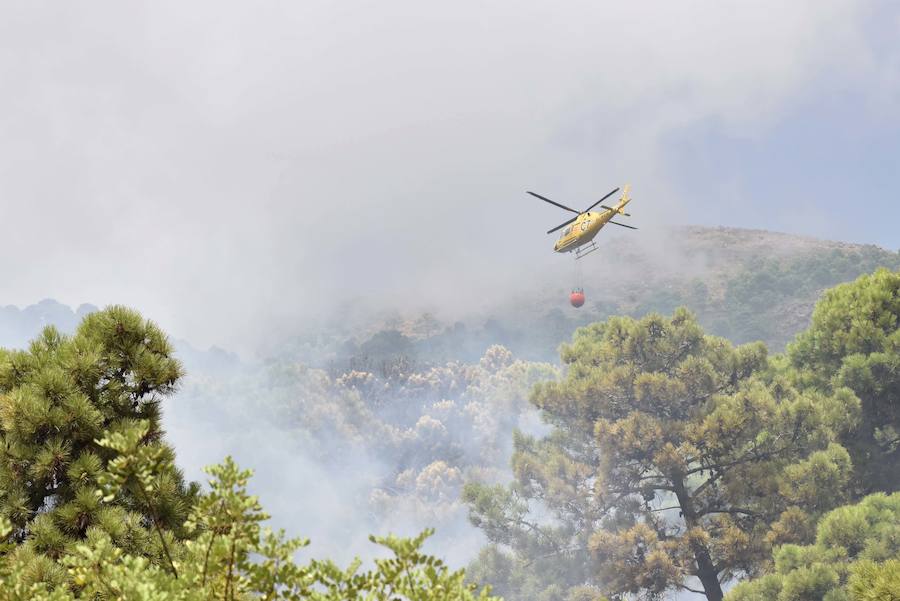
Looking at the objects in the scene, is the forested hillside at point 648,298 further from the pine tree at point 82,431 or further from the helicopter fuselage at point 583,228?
the pine tree at point 82,431

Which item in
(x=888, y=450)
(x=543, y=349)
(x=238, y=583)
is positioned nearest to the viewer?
(x=238, y=583)

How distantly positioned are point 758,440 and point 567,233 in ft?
47.2

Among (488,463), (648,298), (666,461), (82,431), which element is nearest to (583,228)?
(666,461)

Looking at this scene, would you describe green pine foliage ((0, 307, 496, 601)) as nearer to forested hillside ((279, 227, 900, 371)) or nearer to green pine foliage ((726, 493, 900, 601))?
green pine foliage ((726, 493, 900, 601))

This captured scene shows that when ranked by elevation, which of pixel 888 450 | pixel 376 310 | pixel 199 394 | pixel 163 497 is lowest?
pixel 163 497

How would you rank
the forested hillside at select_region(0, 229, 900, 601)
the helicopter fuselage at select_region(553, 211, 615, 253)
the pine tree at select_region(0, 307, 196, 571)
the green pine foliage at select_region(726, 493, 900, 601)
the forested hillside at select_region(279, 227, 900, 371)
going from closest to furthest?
the forested hillside at select_region(0, 229, 900, 601) < the pine tree at select_region(0, 307, 196, 571) < the green pine foliage at select_region(726, 493, 900, 601) < the helicopter fuselage at select_region(553, 211, 615, 253) < the forested hillside at select_region(279, 227, 900, 371)

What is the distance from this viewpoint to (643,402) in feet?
86.8

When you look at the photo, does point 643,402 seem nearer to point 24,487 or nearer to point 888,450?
point 888,450

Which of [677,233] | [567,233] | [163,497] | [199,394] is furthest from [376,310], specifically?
[163,497]

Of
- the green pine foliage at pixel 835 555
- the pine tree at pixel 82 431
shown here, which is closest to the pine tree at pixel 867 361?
the green pine foliage at pixel 835 555

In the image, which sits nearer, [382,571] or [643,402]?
[382,571]

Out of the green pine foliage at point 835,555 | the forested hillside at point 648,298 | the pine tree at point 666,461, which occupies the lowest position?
the green pine foliage at point 835,555

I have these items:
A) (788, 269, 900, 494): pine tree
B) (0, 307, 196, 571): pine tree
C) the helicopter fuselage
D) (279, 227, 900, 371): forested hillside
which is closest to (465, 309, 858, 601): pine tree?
(788, 269, 900, 494): pine tree

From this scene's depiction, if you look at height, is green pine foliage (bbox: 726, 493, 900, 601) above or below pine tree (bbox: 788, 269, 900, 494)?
below
